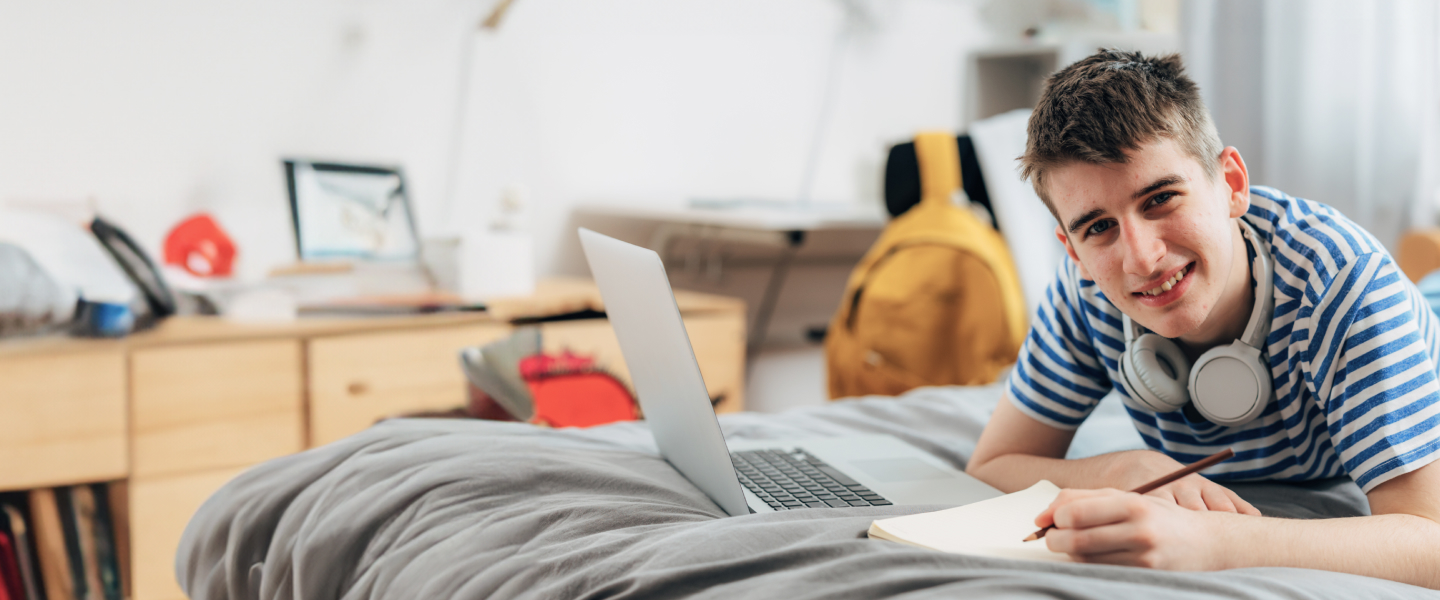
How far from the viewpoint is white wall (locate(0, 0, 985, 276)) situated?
178 centimetres

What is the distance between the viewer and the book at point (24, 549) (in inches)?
54.8

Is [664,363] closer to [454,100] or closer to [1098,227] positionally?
[1098,227]

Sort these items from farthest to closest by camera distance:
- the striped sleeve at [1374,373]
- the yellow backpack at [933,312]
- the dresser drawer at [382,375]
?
1. the yellow backpack at [933,312]
2. the dresser drawer at [382,375]
3. the striped sleeve at [1374,373]

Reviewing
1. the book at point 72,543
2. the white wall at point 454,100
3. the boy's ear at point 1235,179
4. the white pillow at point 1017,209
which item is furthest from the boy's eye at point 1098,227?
the white wall at point 454,100

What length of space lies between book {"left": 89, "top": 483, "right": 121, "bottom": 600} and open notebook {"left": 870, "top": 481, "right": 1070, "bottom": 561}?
1.29 metres

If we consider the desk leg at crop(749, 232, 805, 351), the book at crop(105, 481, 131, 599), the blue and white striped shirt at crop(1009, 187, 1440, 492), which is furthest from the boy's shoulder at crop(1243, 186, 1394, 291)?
the desk leg at crop(749, 232, 805, 351)

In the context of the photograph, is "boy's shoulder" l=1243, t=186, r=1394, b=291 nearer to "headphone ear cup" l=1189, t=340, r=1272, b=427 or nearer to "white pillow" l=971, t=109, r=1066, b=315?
"headphone ear cup" l=1189, t=340, r=1272, b=427

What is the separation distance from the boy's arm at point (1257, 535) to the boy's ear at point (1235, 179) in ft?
0.73

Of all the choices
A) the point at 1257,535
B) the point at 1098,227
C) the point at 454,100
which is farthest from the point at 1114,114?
the point at 454,100

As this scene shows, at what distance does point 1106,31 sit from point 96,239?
2.13 meters

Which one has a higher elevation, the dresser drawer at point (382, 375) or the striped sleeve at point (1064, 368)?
the striped sleeve at point (1064, 368)

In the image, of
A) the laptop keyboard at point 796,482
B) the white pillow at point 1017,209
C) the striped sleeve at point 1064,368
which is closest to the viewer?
the laptop keyboard at point 796,482

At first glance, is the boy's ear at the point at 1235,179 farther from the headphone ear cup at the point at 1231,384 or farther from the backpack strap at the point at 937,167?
the backpack strap at the point at 937,167

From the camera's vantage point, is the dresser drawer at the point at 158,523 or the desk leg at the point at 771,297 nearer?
the dresser drawer at the point at 158,523
